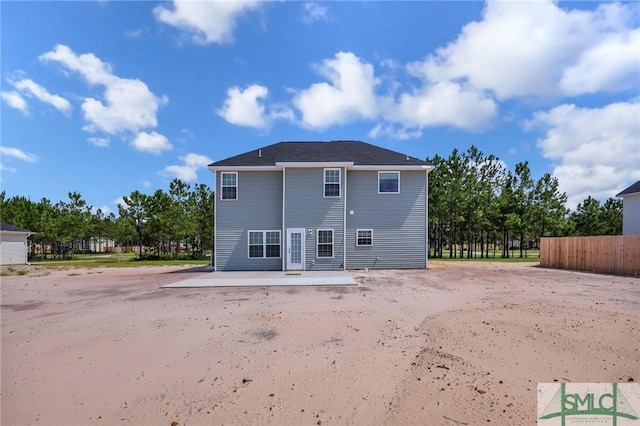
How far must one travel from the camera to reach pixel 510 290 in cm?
1112

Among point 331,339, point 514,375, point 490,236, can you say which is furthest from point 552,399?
point 490,236

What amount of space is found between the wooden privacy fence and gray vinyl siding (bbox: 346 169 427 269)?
9538 mm

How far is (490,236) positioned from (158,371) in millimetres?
40861

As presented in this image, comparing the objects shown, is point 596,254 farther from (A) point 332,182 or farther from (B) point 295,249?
(B) point 295,249

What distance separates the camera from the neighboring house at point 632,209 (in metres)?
23.8

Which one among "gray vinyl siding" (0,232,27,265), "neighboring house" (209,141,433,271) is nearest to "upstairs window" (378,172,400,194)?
"neighboring house" (209,141,433,271)

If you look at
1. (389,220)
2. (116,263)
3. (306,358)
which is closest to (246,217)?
(389,220)

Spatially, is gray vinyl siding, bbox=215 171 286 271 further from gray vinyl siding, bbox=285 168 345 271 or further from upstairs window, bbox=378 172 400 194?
upstairs window, bbox=378 172 400 194

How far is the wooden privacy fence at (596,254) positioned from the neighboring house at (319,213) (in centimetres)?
952

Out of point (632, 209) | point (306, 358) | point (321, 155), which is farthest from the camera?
point (632, 209)

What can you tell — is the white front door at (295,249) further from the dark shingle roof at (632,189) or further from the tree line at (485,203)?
the dark shingle roof at (632,189)

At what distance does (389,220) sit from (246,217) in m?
8.03

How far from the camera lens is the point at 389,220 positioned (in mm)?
18406


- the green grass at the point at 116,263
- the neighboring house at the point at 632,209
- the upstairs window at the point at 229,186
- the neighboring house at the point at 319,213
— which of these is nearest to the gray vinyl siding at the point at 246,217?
the neighboring house at the point at 319,213
